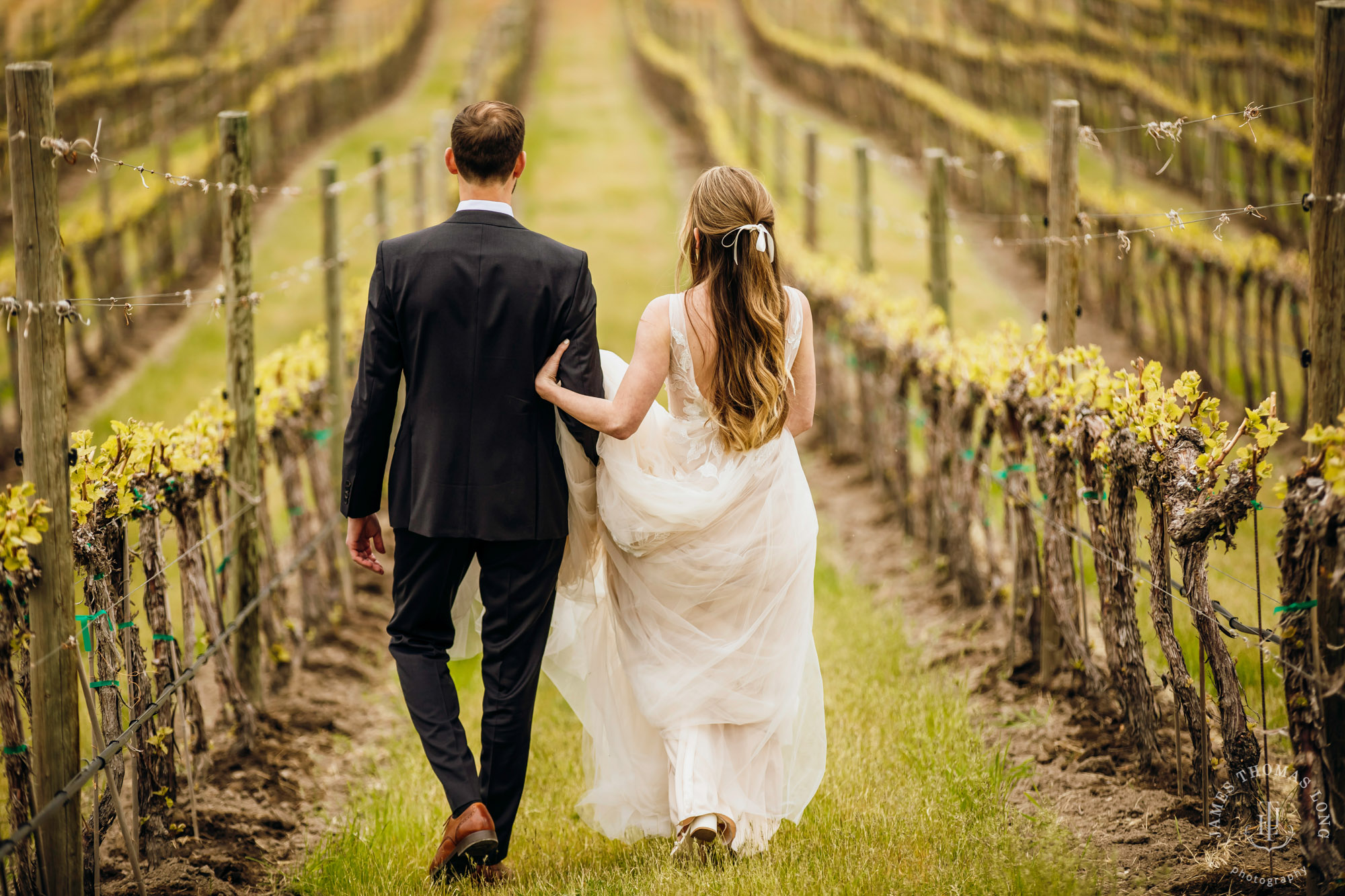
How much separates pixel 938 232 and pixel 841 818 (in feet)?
14.5

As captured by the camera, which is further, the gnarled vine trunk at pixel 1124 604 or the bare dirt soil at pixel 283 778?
the gnarled vine trunk at pixel 1124 604

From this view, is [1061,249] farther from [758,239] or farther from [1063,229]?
[758,239]

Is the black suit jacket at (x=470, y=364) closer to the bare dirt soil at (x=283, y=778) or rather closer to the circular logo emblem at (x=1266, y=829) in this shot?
the bare dirt soil at (x=283, y=778)

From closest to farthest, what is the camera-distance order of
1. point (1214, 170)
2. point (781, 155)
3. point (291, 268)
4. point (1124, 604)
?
1. point (1124, 604)
2. point (1214, 170)
3. point (291, 268)
4. point (781, 155)

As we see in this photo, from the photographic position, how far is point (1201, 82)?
20016 mm

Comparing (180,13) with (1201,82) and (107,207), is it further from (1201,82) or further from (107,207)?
(1201,82)

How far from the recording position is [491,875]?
317cm

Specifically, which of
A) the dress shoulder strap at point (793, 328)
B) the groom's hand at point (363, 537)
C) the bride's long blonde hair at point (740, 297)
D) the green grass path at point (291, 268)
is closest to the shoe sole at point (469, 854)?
the groom's hand at point (363, 537)

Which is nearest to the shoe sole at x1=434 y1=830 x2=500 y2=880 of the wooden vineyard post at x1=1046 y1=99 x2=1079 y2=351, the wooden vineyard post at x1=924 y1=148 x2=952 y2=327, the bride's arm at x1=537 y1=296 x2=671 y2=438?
the bride's arm at x1=537 y1=296 x2=671 y2=438

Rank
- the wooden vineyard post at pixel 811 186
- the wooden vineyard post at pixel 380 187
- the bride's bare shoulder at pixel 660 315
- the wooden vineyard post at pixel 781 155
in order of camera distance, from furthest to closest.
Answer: the wooden vineyard post at pixel 781 155, the wooden vineyard post at pixel 811 186, the wooden vineyard post at pixel 380 187, the bride's bare shoulder at pixel 660 315

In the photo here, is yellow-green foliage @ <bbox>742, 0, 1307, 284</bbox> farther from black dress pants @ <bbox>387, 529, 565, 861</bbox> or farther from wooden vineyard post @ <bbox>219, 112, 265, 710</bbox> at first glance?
wooden vineyard post @ <bbox>219, 112, 265, 710</bbox>

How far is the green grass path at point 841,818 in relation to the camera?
3012 mm

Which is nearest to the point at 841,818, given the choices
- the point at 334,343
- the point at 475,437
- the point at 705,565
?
the point at 705,565

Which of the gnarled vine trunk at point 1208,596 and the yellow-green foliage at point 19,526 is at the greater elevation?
the yellow-green foliage at point 19,526
